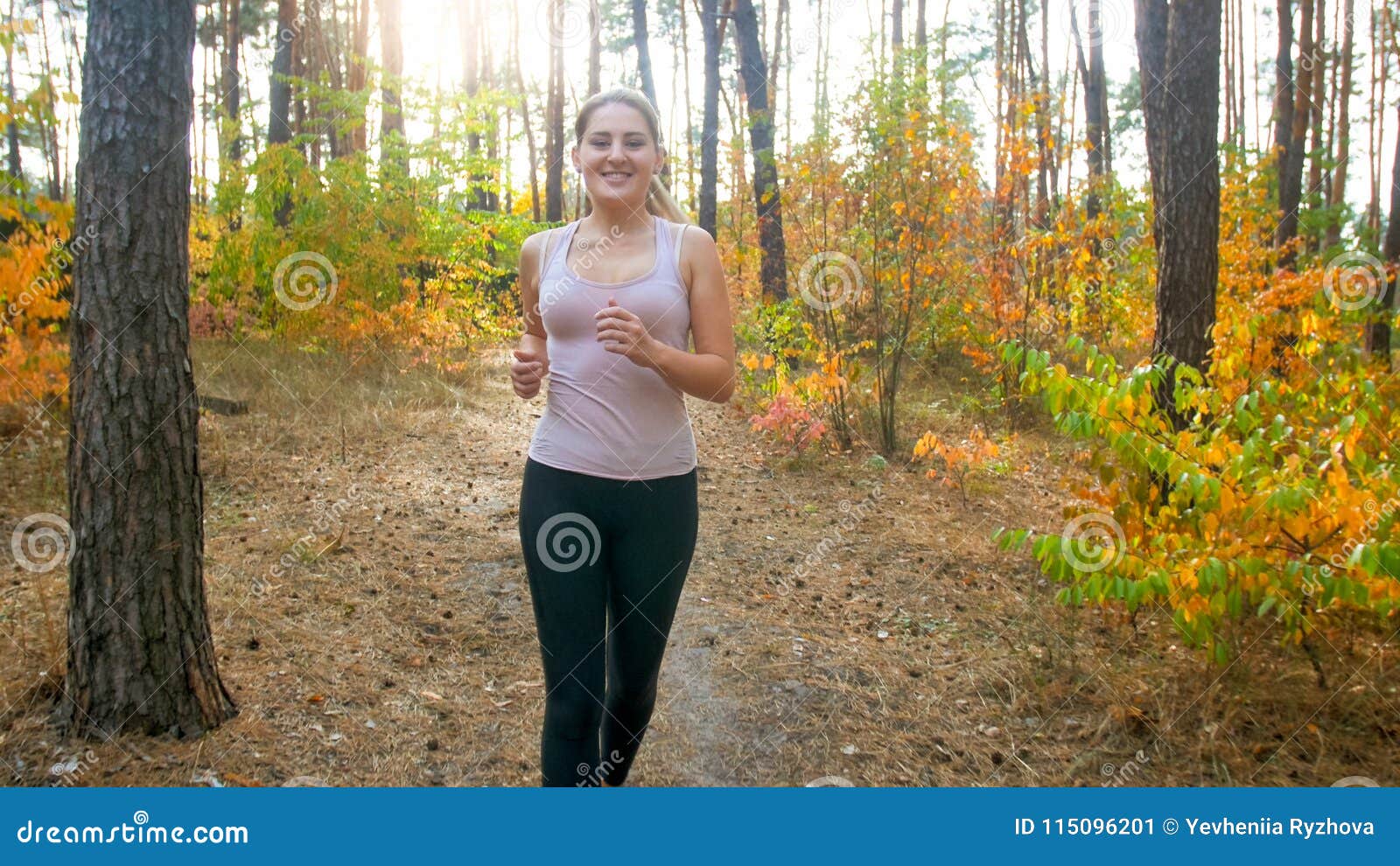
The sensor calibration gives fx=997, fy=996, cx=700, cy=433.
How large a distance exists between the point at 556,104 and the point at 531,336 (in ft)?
63.3

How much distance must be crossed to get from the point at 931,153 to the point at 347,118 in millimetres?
6043

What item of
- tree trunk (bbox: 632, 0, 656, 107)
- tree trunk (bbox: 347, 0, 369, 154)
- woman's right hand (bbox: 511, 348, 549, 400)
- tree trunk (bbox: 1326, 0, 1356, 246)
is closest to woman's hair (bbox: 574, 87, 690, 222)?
woman's right hand (bbox: 511, 348, 549, 400)

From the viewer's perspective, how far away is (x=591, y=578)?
2.23 m

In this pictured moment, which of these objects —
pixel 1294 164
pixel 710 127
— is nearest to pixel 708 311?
pixel 1294 164

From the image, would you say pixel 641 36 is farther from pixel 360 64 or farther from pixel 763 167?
pixel 763 167

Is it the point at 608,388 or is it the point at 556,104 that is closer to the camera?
the point at 608,388

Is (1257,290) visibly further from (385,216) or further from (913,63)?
(385,216)

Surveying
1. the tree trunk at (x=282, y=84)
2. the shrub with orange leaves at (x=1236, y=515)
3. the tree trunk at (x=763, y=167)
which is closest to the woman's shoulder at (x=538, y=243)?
the shrub with orange leaves at (x=1236, y=515)

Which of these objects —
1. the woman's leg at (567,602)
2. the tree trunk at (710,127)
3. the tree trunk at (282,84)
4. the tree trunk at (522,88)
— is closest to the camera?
the woman's leg at (567,602)

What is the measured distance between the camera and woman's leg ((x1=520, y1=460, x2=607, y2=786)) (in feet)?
7.20

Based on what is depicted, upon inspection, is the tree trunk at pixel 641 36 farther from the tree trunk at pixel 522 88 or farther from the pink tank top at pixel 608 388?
the pink tank top at pixel 608 388

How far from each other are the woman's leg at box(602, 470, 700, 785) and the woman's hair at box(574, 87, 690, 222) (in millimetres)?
665

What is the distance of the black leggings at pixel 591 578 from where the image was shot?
2197 mm

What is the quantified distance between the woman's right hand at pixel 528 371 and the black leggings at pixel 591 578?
202 mm
